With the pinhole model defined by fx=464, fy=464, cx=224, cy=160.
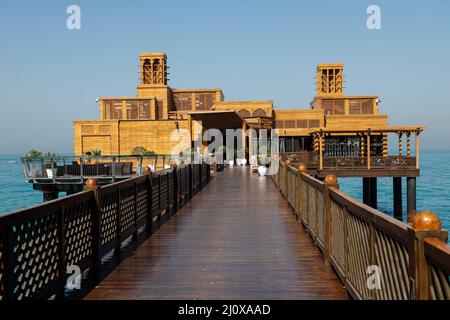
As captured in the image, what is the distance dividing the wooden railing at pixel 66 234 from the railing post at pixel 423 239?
2.92m

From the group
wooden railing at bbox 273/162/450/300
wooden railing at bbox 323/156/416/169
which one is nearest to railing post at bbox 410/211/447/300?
wooden railing at bbox 273/162/450/300

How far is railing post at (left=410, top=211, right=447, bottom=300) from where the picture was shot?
8.82 ft

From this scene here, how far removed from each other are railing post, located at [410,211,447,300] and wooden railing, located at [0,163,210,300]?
2925mm

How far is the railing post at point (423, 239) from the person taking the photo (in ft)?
8.82

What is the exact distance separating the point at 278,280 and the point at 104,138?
1637 inches

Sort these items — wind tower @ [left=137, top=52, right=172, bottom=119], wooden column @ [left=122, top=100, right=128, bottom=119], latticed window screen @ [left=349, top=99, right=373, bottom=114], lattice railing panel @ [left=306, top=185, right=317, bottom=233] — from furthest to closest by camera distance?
wind tower @ [left=137, top=52, right=172, bottom=119], latticed window screen @ [left=349, top=99, right=373, bottom=114], wooden column @ [left=122, top=100, right=128, bottom=119], lattice railing panel @ [left=306, top=185, right=317, bottom=233]

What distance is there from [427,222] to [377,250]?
3.77 feet

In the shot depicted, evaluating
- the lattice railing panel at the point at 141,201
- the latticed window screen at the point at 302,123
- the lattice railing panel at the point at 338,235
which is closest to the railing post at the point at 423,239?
the lattice railing panel at the point at 338,235

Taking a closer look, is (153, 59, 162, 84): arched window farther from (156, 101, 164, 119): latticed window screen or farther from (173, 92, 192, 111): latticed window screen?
(156, 101, 164, 119): latticed window screen

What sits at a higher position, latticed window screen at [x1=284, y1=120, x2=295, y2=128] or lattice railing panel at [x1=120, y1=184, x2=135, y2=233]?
latticed window screen at [x1=284, y1=120, x2=295, y2=128]

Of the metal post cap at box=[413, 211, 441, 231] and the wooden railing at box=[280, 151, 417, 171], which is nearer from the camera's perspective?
the metal post cap at box=[413, 211, 441, 231]

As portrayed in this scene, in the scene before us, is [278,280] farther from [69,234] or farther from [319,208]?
[69,234]

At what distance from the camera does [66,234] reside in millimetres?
4844
